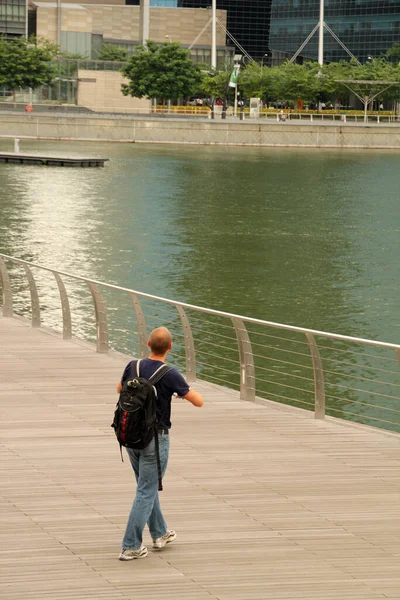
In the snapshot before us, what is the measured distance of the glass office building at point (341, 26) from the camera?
164m

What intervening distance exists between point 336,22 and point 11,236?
127458mm

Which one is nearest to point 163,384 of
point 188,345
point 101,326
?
point 188,345

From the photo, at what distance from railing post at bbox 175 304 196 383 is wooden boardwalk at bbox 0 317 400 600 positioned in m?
1.01

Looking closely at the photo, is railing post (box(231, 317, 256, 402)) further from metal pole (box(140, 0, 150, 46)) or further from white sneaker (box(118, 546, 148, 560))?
metal pole (box(140, 0, 150, 46))

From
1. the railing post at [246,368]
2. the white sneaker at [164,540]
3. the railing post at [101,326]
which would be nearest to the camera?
the white sneaker at [164,540]

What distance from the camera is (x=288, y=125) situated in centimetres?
10831

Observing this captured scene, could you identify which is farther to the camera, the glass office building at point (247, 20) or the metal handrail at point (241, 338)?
the glass office building at point (247, 20)

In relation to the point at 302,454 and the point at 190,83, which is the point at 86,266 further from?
the point at 190,83

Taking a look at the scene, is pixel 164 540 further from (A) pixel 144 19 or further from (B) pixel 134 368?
(A) pixel 144 19

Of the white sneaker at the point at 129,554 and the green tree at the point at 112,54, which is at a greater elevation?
the green tree at the point at 112,54

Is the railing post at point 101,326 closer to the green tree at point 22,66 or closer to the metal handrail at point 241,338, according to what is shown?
the metal handrail at point 241,338

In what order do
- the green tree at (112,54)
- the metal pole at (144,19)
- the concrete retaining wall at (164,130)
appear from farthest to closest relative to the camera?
the metal pole at (144,19) → the green tree at (112,54) → the concrete retaining wall at (164,130)

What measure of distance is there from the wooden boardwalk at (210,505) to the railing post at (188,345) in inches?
39.8

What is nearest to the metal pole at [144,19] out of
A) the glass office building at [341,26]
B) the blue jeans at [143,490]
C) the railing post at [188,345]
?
the glass office building at [341,26]
